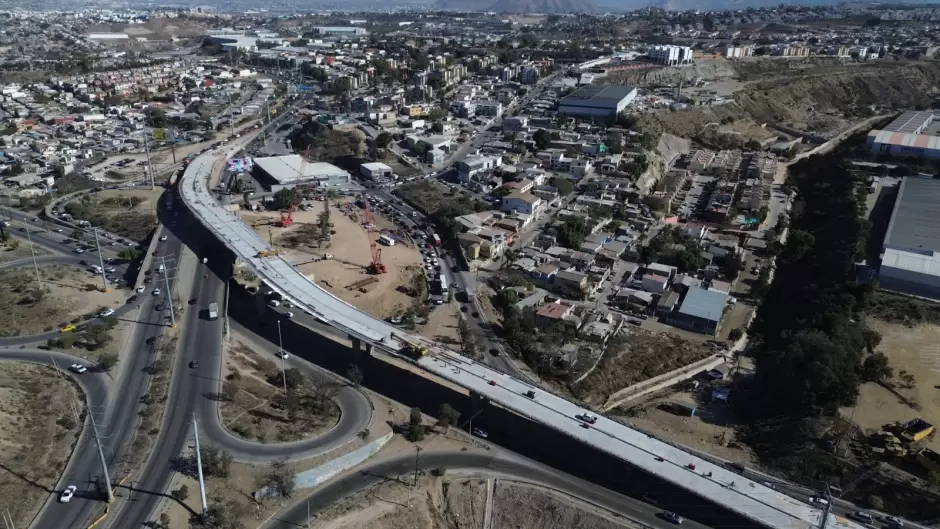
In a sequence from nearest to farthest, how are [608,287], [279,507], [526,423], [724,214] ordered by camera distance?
1. [279,507]
2. [526,423]
3. [608,287]
4. [724,214]

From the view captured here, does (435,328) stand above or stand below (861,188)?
below

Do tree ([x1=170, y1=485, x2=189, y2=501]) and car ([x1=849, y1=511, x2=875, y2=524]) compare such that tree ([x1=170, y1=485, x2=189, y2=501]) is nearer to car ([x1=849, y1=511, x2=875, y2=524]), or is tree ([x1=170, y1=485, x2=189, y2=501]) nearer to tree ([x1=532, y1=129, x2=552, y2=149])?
car ([x1=849, y1=511, x2=875, y2=524])

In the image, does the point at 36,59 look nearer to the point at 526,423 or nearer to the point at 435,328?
the point at 435,328

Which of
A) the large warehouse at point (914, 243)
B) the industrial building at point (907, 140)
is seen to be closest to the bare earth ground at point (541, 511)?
the large warehouse at point (914, 243)

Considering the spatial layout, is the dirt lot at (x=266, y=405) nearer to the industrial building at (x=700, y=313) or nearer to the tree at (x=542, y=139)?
the industrial building at (x=700, y=313)

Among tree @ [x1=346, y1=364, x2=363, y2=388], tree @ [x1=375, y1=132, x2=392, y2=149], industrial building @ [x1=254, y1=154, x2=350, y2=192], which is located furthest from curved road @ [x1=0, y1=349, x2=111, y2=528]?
tree @ [x1=375, y1=132, x2=392, y2=149]

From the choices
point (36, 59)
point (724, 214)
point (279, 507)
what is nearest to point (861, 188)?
point (724, 214)
